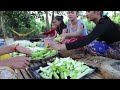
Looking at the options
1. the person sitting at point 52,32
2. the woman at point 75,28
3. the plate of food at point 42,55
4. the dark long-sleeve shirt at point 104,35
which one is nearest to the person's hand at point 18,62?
the plate of food at point 42,55

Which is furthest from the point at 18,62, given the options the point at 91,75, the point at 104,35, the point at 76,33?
the point at 76,33

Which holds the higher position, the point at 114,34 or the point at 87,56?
the point at 114,34

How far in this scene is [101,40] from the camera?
2426mm

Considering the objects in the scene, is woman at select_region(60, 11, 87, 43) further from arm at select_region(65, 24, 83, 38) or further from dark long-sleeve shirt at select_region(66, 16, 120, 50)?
dark long-sleeve shirt at select_region(66, 16, 120, 50)

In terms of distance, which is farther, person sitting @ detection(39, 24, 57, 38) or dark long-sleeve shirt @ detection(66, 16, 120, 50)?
person sitting @ detection(39, 24, 57, 38)

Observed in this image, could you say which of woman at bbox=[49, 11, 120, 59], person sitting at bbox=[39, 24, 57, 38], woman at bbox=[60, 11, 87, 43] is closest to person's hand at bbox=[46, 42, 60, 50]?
woman at bbox=[49, 11, 120, 59]

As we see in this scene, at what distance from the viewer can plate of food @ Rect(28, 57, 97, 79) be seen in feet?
4.88

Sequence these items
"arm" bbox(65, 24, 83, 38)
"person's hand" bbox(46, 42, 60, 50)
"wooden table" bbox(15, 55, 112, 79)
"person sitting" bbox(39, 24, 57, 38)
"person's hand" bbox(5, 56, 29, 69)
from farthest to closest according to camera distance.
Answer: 1. "person sitting" bbox(39, 24, 57, 38)
2. "arm" bbox(65, 24, 83, 38)
3. "person's hand" bbox(46, 42, 60, 50)
4. "wooden table" bbox(15, 55, 112, 79)
5. "person's hand" bbox(5, 56, 29, 69)

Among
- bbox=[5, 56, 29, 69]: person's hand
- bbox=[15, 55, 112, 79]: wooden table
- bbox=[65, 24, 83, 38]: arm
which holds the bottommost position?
bbox=[15, 55, 112, 79]: wooden table
